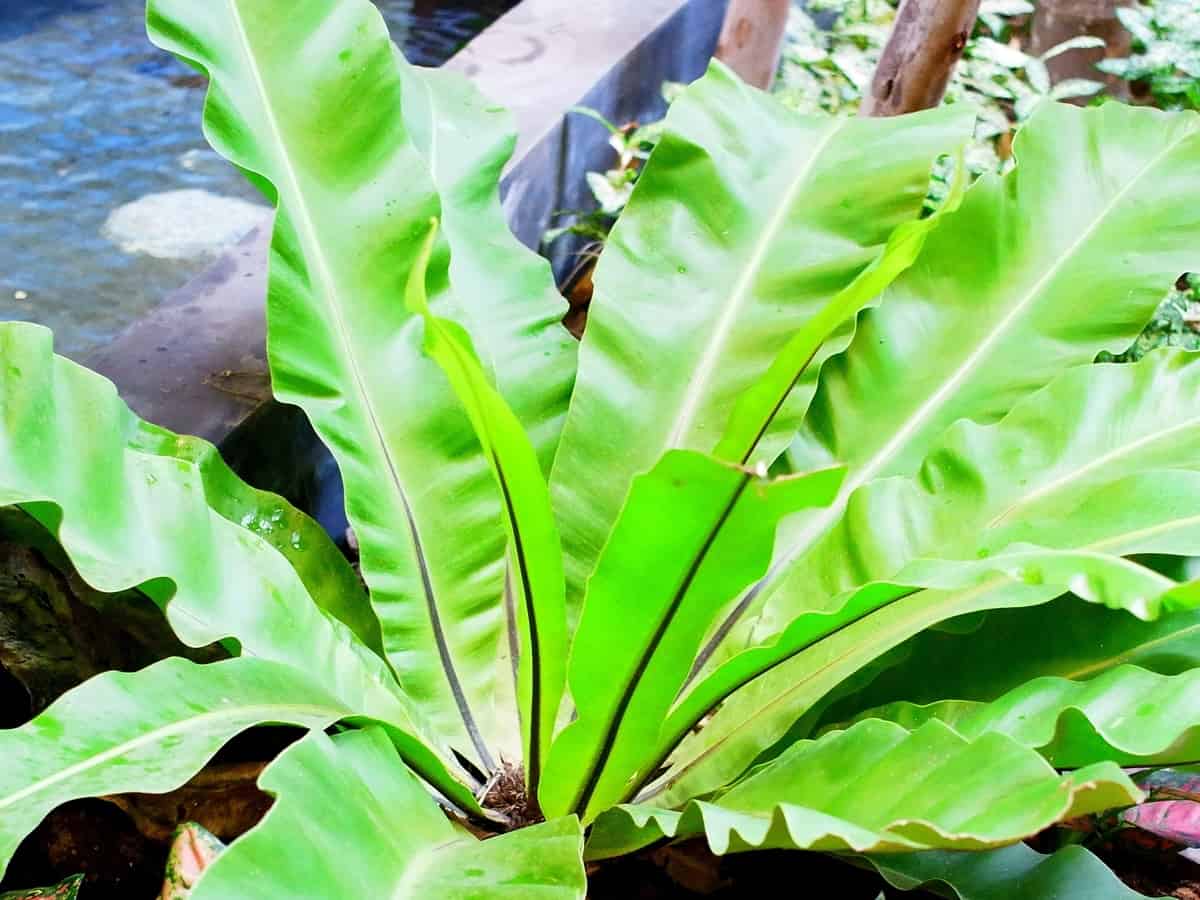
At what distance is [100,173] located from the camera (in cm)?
278

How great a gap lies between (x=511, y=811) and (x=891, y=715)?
37 cm

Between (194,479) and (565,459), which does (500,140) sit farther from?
(194,479)

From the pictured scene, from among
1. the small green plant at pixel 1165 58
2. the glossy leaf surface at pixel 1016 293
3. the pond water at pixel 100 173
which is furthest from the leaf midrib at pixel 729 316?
the small green plant at pixel 1165 58

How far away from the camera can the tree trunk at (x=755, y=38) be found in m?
2.06

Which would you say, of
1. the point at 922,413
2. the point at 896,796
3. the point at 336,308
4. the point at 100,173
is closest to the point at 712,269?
the point at 922,413

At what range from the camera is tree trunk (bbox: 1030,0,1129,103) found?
2.71m

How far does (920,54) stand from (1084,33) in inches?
53.5

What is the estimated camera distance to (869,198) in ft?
3.83

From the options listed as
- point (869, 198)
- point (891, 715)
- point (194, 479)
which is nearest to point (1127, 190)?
point (869, 198)

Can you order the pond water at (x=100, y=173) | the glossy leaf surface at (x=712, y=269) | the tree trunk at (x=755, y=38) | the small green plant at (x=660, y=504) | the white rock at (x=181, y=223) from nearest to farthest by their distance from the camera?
the small green plant at (x=660, y=504) < the glossy leaf surface at (x=712, y=269) < the tree trunk at (x=755, y=38) < the pond water at (x=100, y=173) < the white rock at (x=181, y=223)

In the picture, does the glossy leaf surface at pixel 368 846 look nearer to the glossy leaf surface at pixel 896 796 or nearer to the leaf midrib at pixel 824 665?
the glossy leaf surface at pixel 896 796

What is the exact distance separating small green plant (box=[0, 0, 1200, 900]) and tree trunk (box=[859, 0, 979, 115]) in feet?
1.62

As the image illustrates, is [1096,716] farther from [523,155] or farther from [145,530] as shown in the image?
[523,155]

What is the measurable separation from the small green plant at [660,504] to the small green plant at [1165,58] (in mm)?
1423
